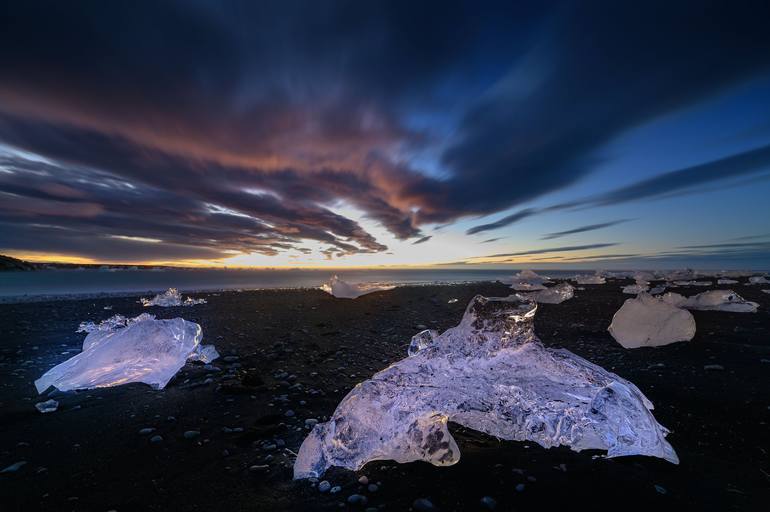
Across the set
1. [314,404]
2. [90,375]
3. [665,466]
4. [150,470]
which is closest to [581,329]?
[665,466]

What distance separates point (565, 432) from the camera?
2.90 m

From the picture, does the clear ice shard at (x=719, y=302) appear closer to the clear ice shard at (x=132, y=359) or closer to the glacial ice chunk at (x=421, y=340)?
the glacial ice chunk at (x=421, y=340)

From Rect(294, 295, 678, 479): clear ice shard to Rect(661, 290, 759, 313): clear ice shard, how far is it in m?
10.5

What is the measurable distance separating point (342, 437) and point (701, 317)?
12104 millimetres

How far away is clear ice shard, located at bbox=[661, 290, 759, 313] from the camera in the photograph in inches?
402

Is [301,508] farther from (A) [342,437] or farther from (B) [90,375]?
(B) [90,375]

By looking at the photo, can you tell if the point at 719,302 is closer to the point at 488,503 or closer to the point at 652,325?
the point at 652,325

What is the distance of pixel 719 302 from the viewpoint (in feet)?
34.4

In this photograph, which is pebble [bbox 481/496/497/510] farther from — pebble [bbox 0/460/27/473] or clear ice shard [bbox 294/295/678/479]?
pebble [bbox 0/460/27/473]

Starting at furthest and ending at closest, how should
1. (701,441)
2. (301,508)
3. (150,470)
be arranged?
(701,441)
(150,470)
(301,508)

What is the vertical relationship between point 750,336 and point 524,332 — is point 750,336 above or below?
below

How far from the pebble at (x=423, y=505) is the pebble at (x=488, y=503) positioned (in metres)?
0.38

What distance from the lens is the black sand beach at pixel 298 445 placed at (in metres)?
2.37

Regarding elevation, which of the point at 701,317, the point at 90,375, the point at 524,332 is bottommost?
the point at 701,317
